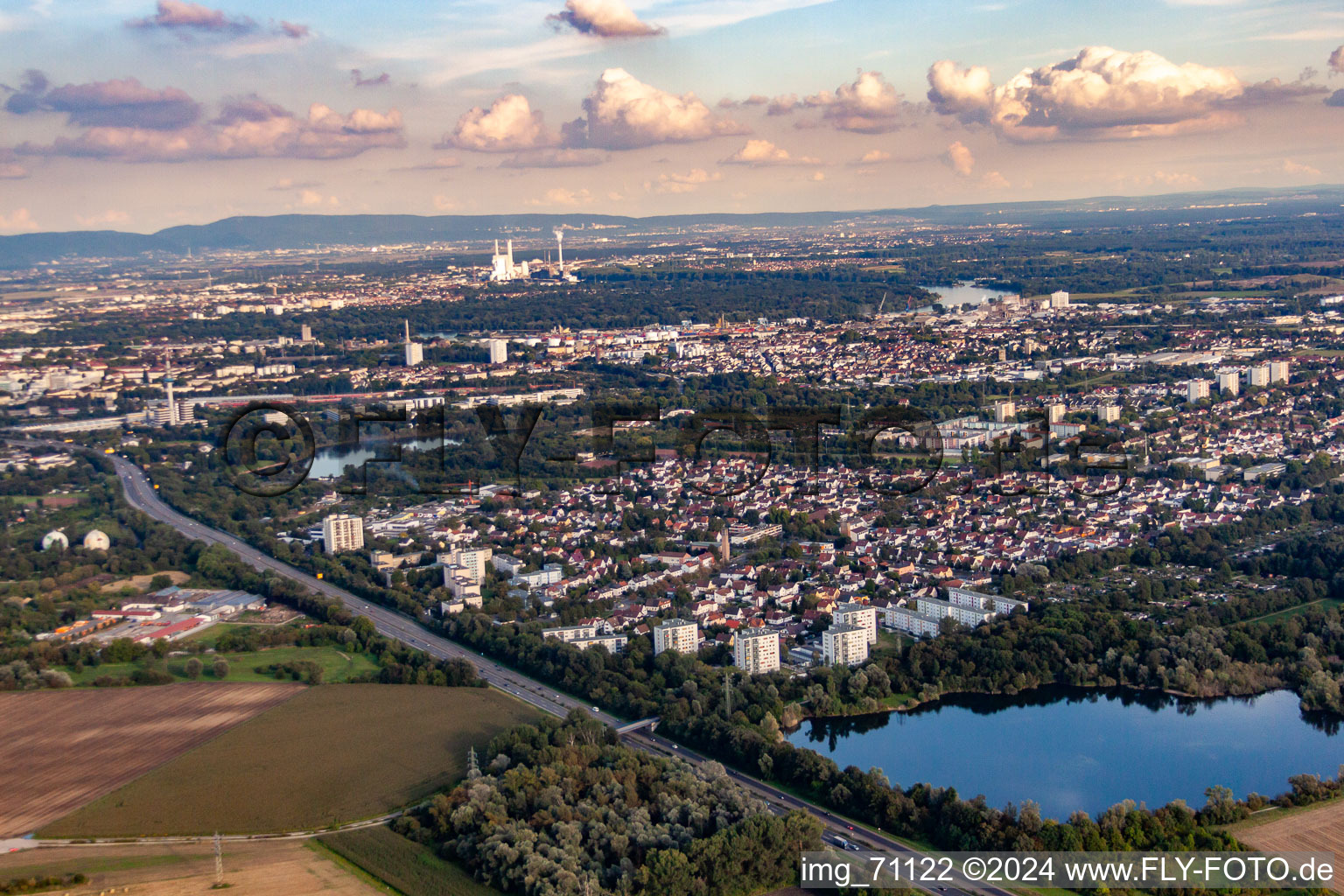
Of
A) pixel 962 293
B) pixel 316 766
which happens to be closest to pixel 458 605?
pixel 316 766

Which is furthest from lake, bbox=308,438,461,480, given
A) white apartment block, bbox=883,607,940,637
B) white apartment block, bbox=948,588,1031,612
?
white apartment block, bbox=948,588,1031,612

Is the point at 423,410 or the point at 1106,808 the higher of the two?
the point at 423,410

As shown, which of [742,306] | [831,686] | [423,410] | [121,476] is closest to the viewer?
[831,686]

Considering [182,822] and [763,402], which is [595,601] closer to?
[182,822]

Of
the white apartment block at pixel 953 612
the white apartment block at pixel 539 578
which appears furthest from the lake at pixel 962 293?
the white apartment block at pixel 953 612

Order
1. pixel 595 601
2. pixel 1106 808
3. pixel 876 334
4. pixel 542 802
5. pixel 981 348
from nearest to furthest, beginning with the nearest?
pixel 542 802, pixel 1106 808, pixel 595 601, pixel 981 348, pixel 876 334

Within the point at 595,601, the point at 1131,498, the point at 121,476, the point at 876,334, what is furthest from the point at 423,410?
the point at 876,334

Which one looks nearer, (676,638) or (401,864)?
(401,864)

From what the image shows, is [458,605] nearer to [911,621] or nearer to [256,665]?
[256,665]
